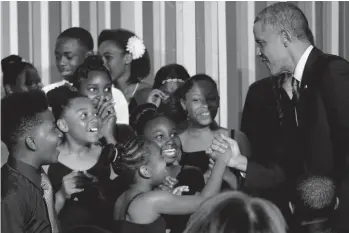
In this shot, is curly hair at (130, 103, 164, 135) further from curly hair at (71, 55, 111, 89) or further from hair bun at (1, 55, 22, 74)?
hair bun at (1, 55, 22, 74)

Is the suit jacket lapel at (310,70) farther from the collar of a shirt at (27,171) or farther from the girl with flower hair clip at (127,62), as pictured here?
the girl with flower hair clip at (127,62)

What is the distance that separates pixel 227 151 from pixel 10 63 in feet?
4.62

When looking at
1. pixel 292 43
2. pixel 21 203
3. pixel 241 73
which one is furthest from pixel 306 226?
pixel 241 73

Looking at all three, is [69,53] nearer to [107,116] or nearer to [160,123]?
[107,116]

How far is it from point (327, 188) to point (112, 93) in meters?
1.42

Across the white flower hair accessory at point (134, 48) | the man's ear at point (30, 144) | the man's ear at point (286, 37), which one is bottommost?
the man's ear at point (30, 144)

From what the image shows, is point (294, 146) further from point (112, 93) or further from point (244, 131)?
point (112, 93)

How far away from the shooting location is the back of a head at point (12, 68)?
382cm

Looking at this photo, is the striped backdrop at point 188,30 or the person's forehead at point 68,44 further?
the striped backdrop at point 188,30

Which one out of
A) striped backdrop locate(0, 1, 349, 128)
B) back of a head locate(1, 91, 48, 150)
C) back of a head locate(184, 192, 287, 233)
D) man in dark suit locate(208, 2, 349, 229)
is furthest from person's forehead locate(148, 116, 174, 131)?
back of a head locate(184, 192, 287, 233)

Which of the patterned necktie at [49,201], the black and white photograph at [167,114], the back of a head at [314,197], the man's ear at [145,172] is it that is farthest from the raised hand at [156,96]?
the back of a head at [314,197]

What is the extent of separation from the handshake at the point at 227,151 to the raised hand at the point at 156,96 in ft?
2.82

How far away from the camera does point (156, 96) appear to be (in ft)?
12.6

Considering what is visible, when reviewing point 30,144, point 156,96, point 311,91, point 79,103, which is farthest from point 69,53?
point 311,91
